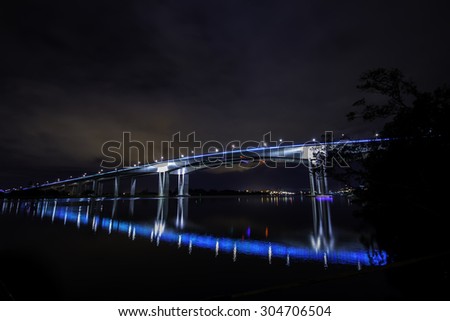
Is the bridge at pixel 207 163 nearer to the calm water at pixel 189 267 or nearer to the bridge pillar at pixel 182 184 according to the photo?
the bridge pillar at pixel 182 184

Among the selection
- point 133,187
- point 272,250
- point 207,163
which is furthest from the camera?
point 133,187

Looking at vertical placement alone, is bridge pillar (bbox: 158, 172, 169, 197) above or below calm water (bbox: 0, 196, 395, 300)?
above

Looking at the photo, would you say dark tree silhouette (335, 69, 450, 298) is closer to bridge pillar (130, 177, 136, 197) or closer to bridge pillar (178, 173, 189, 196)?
bridge pillar (178, 173, 189, 196)

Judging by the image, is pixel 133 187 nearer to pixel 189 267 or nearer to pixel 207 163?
pixel 207 163

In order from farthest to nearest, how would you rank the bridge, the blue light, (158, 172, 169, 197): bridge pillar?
(158, 172, 169, 197): bridge pillar < the bridge < the blue light

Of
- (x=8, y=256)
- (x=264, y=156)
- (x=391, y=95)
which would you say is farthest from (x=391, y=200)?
(x=264, y=156)

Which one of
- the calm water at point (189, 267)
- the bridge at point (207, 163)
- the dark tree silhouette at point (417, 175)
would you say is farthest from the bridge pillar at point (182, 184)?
the dark tree silhouette at point (417, 175)

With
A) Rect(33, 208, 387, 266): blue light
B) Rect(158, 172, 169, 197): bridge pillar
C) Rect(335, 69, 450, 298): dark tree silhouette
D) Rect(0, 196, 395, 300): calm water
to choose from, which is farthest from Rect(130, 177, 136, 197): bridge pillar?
Rect(335, 69, 450, 298): dark tree silhouette

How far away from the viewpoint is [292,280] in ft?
25.8

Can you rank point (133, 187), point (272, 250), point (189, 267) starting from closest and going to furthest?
point (189, 267) < point (272, 250) < point (133, 187)

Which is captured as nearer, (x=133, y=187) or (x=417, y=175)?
(x=417, y=175)

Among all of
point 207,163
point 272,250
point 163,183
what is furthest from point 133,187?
point 272,250
